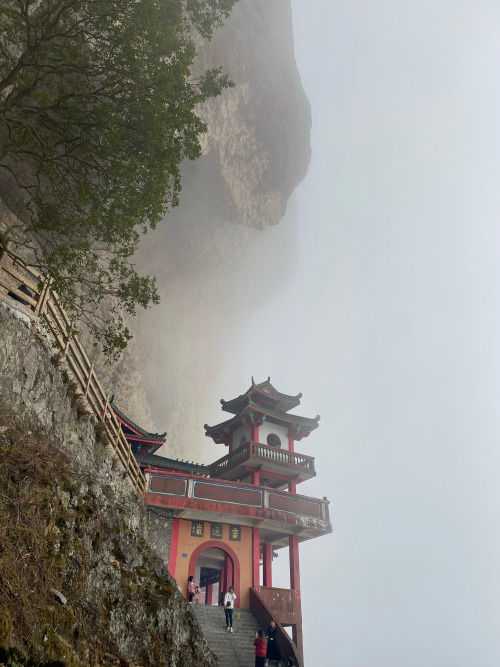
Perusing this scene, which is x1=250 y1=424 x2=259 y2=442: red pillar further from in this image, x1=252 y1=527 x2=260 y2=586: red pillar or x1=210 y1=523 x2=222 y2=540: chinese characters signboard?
x1=210 y1=523 x2=222 y2=540: chinese characters signboard

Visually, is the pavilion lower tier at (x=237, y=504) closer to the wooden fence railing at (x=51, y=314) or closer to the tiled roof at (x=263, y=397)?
the wooden fence railing at (x=51, y=314)

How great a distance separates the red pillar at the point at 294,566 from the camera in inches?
850

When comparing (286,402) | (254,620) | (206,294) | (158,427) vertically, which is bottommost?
(254,620)

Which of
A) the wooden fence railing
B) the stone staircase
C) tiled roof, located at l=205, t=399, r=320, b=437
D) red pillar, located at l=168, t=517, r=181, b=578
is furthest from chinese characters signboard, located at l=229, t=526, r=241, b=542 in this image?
the wooden fence railing

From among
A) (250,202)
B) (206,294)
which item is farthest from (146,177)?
(206,294)

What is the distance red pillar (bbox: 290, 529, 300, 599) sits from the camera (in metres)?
21.6

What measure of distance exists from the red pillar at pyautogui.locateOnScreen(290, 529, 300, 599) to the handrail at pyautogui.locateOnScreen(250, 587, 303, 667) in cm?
230

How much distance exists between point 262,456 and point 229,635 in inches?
344

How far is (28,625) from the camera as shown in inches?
205

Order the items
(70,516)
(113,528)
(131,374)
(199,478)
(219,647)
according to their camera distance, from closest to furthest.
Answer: (70,516)
(113,528)
(219,647)
(199,478)
(131,374)

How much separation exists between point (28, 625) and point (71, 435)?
21.9 ft

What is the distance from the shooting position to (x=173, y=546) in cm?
2047

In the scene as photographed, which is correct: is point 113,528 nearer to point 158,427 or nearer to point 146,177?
point 146,177

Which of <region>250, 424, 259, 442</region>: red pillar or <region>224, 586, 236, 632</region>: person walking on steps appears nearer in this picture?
<region>224, 586, 236, 632</region>: person walking on steps
